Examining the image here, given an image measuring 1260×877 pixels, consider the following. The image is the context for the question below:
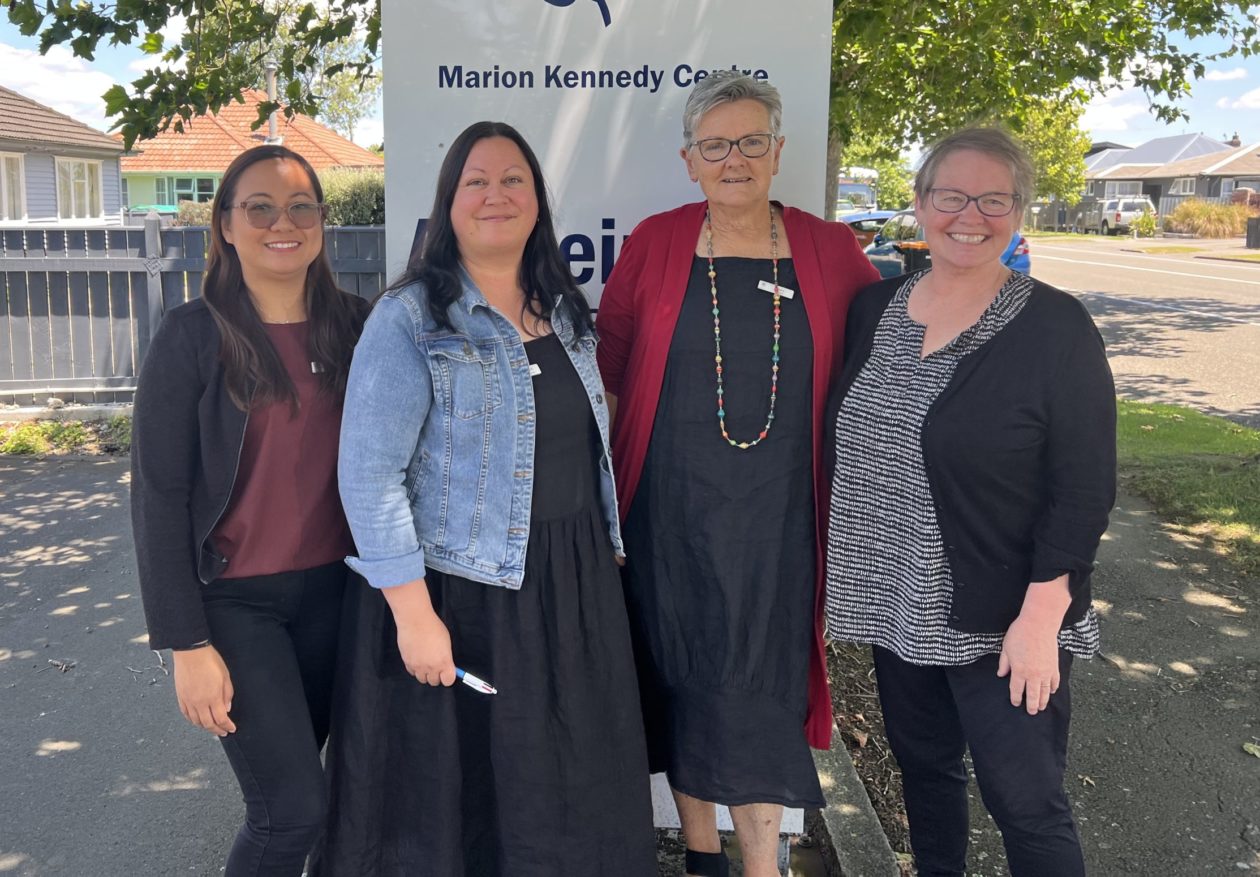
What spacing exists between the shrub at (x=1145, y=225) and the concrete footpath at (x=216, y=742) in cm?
5060

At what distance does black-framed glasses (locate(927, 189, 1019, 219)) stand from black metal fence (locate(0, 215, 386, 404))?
6.73 m

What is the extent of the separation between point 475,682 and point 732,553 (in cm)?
68

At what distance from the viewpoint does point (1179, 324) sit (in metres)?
15.9

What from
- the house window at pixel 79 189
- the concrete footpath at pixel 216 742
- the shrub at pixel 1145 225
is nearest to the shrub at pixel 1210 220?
the shrub at pixel 1145 225

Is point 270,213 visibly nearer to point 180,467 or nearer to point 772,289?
point 180,467

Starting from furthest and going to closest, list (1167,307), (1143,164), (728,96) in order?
(1143,164) → (1167,307) → (728,96)

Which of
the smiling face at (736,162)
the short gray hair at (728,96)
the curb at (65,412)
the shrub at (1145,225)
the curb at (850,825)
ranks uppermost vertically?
the shrub at (1145,225)

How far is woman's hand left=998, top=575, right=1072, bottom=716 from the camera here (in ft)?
6.89

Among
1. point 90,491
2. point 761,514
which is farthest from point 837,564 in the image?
point 90,491

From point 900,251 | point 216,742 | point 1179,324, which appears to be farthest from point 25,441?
point 1179,324

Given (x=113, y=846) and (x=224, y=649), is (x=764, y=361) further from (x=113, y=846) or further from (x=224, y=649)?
(x=113, y=846)

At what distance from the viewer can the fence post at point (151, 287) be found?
827cm

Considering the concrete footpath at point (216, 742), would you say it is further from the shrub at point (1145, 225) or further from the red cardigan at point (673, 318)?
the shrub at point (1145, 225)

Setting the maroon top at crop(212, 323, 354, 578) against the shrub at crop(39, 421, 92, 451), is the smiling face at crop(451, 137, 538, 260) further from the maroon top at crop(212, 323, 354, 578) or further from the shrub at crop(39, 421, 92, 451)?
the shrub at crop(39, 421, 92, 451)
